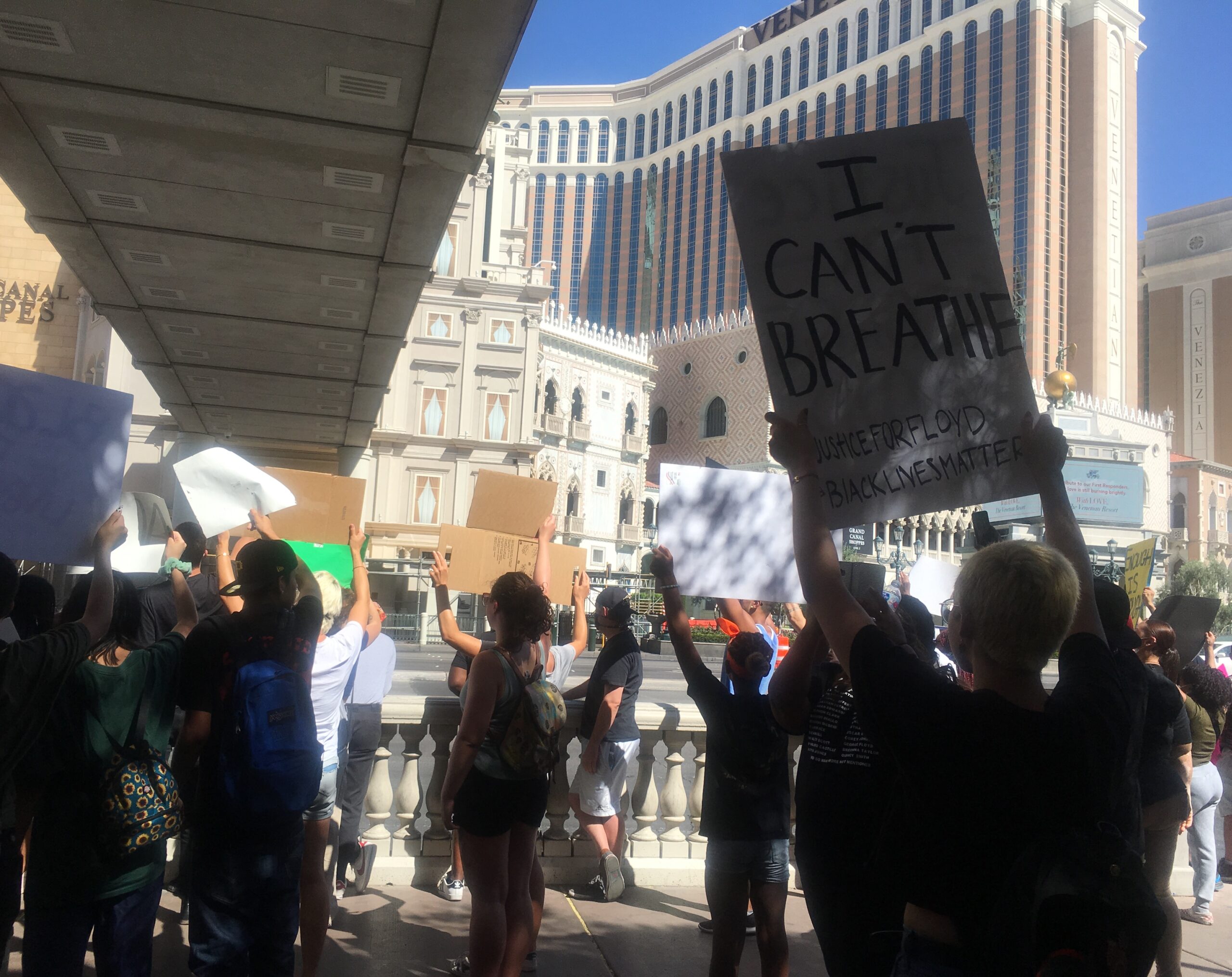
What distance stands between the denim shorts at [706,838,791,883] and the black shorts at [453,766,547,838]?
0.78 m

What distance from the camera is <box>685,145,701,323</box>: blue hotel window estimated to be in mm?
91188

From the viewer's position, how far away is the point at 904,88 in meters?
82.8

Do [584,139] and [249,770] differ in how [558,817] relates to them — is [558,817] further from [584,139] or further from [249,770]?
A: [584,139]

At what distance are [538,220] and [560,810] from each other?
99615 millimetres

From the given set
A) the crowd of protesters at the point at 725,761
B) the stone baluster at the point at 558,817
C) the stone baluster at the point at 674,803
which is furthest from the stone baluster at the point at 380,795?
the stone baluster at the point at 674,803

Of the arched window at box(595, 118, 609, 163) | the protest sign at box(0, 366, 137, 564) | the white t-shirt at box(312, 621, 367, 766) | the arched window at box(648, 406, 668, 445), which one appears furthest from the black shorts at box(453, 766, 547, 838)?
the arched window at box(595, 118, 609, 163)

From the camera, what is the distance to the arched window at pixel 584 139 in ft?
327

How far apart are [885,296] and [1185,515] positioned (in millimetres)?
97519

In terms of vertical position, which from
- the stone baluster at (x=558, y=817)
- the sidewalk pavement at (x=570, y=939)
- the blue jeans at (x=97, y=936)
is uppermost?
the blue jeans at (x=97, y=936)

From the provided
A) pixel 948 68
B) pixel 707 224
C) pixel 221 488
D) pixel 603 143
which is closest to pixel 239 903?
pixel 221 488

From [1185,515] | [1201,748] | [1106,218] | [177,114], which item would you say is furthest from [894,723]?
[1185,515]

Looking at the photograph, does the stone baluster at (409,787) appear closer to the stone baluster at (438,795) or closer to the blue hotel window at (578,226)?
the stone baluster at (438,795)

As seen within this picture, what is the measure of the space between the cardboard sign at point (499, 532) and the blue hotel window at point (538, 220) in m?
97.4

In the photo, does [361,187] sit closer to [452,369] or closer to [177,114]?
[177,114]
